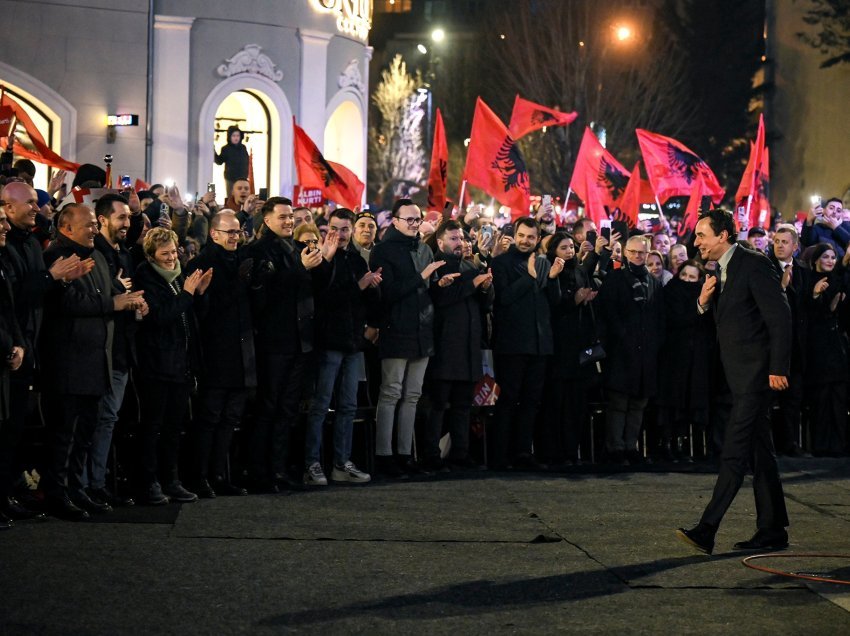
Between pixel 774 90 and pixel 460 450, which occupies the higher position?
pixel 774 90

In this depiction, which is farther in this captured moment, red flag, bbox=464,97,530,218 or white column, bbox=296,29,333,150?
white column, bbox=296,29,333,150

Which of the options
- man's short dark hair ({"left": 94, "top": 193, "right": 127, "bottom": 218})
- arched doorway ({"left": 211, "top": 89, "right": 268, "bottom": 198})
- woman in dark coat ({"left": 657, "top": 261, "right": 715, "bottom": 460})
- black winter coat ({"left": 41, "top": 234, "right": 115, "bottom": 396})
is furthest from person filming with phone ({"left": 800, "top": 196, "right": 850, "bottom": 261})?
arched doorway ({"left": 211, "top": 89, "right": 268, "bottom": 198})

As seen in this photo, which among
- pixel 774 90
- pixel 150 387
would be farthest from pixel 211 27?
pixel 774 90

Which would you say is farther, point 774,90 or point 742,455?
point 774,90

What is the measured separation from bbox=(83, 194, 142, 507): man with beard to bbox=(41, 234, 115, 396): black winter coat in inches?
11.7

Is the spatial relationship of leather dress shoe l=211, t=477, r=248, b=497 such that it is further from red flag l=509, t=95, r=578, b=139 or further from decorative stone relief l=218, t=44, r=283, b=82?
decorative stone relief l=218, t=44, r=283, b=82

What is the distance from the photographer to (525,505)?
1188cm

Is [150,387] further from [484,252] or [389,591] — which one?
[484,252]

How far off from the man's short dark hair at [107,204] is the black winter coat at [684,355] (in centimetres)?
600

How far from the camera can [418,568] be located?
30.1ft

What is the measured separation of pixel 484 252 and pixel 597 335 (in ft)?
5.51

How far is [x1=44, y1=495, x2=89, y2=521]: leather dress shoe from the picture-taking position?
412 inches

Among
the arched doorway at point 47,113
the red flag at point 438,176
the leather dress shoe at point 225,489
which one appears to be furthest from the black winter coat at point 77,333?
the arched doorway at point 47,113

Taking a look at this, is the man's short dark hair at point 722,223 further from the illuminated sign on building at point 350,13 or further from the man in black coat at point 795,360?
the illuminated sign on building at point 350,13
